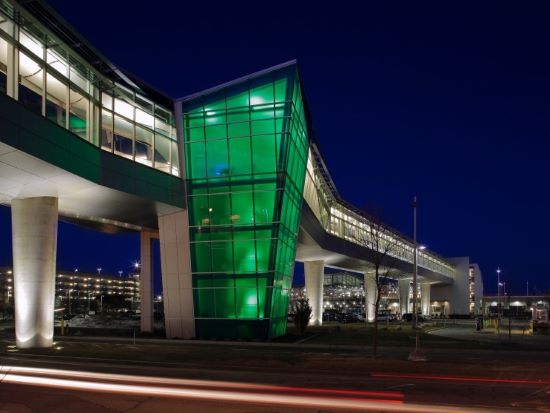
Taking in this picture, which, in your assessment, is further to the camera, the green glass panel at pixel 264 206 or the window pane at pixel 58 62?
the green glass panel at pixel 264 206

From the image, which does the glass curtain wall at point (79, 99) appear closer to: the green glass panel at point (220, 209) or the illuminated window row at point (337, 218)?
the green glass panel at point (220, 209)

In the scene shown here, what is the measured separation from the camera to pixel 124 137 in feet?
113

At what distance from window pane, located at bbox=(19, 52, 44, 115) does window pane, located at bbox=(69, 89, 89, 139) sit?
2.40 metres

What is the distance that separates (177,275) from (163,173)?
23.5 feet

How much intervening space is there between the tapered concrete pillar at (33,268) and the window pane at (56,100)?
5071 millimetres

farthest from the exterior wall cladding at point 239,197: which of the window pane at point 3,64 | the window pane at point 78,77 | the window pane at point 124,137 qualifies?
the window pane at point 3,64

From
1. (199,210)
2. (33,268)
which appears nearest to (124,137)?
(199,210)

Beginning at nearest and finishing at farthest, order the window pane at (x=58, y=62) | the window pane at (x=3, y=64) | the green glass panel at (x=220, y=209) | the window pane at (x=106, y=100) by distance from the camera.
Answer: the window pane at (x=3, y=64)
the window pane at (x=58, y=62)
the window pane at (x=106, y=100)
the green glass panel at (x=220, y=209)

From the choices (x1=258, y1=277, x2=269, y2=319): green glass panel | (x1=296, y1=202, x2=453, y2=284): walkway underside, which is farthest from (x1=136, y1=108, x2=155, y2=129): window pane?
(x1=296, y1=202, x2=453, y2=284): walkway underside

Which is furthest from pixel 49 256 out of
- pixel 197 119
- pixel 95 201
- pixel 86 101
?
pixel 197 119

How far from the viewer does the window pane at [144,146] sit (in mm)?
35844

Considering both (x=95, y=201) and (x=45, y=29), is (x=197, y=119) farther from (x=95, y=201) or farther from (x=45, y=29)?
(x=45, y=29)

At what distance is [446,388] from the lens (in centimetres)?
1733

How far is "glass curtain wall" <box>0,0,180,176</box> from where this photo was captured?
84.9ft
